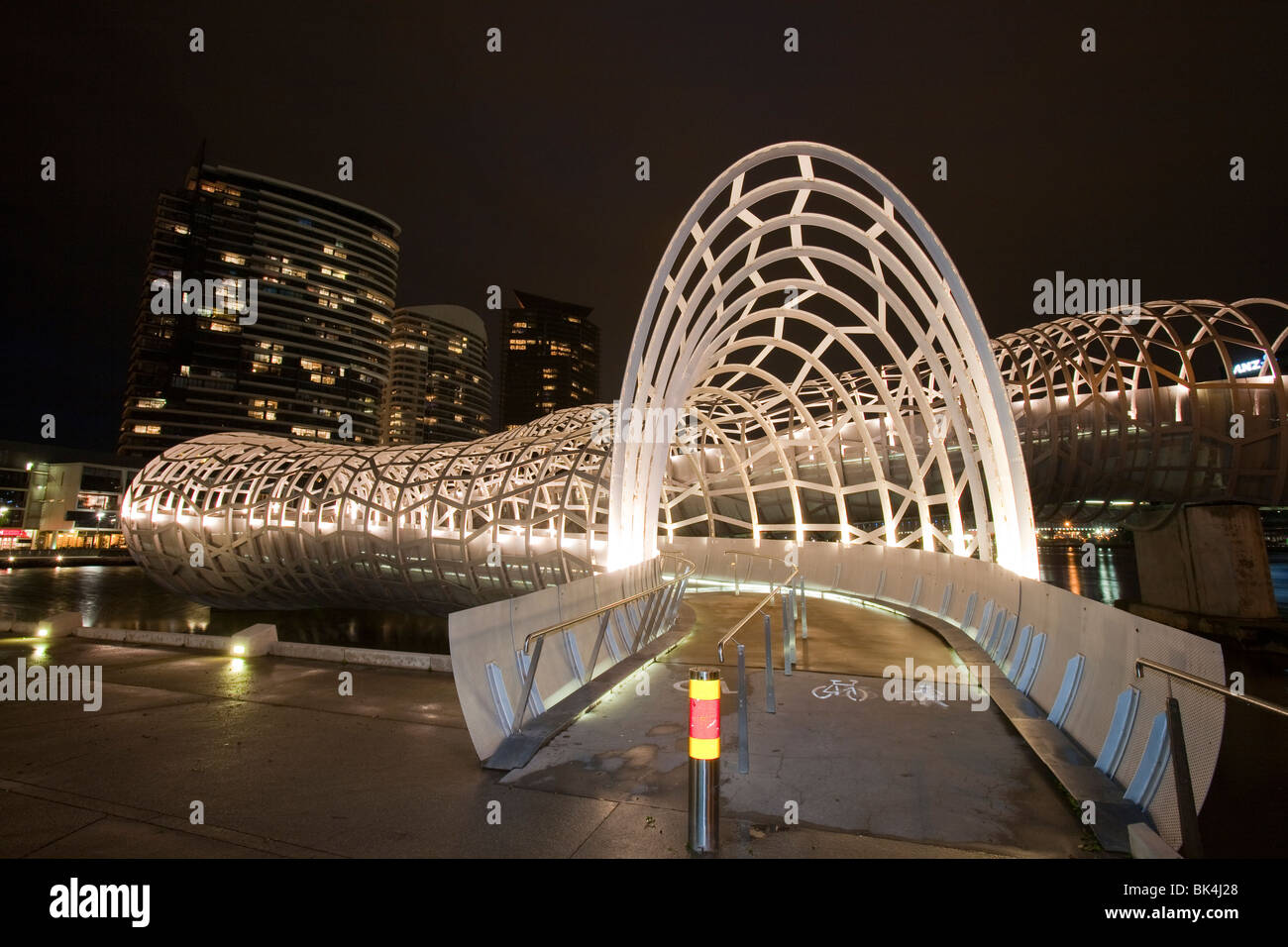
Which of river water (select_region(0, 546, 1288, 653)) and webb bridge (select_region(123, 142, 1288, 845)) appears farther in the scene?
river water (select_region(0, 546, 1288, 653))

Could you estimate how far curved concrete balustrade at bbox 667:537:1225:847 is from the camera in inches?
140

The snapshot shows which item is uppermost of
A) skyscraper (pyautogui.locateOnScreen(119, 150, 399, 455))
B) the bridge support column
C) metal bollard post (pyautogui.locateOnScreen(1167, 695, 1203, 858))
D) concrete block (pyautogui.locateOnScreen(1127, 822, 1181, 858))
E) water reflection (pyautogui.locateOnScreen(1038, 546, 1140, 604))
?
skyscraper (pyautogui.locateOnScreen(119, 150, 399, 455))

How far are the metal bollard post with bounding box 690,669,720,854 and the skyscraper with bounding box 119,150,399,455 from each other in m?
105

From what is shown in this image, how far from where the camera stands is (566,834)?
12.3 feet

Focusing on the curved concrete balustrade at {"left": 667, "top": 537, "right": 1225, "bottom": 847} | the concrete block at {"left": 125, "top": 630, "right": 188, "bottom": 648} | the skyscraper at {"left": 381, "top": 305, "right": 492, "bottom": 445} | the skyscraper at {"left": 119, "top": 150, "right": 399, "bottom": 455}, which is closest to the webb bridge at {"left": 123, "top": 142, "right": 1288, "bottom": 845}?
the curved concrete balustrade at {"left": 667, "top": 537, "right": 1225, "bottom": 847}

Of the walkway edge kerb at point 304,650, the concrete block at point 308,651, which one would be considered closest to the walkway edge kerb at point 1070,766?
the walkway edge kerb at point 304,650

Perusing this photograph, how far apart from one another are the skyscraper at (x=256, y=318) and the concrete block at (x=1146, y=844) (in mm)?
106516

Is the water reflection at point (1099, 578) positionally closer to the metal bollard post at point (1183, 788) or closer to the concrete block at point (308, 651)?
the metal bollard post at point (1183, 788)

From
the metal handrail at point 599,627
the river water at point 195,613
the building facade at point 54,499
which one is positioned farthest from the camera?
the building facade at point 54,499

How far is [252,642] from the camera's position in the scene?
9289 mm

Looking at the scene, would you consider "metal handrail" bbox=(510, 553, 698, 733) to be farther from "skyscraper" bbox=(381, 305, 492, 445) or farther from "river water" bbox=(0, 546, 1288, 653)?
"skyscraper" bbox=(381, 305, 492, 445)

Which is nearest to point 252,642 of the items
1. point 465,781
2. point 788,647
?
point 465,781

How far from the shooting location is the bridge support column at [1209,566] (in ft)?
75.2

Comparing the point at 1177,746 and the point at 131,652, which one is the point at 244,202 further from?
the point at 1177,746
